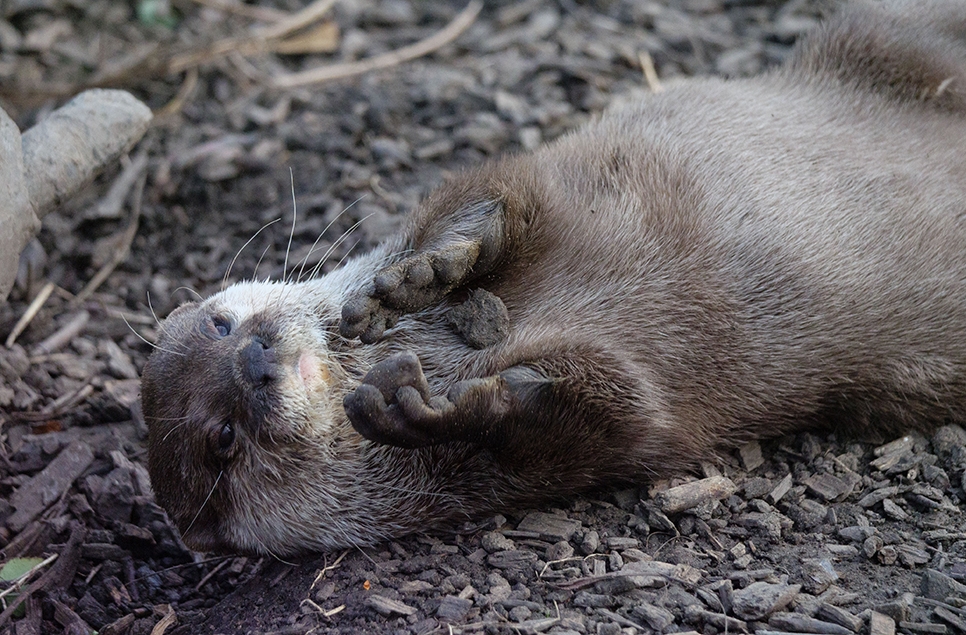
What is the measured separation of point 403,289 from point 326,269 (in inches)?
61.9

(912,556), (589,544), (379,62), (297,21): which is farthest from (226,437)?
(297,21)

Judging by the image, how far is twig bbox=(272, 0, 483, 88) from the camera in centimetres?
647

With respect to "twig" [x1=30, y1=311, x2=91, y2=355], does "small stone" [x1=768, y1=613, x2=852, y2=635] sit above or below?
above

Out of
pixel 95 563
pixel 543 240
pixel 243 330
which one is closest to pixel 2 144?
pixel 243 330

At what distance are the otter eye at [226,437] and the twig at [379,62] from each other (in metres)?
3.32

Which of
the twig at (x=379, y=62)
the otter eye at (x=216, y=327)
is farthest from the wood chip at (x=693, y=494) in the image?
the twig at (x=379, y=62)

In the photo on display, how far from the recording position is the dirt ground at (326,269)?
3307mm

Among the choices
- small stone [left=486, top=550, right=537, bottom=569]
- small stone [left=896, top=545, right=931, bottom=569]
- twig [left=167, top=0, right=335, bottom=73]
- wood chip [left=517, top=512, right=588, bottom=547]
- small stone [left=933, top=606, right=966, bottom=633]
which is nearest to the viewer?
small stone [left=933, top=606, right=966, bottom=633]

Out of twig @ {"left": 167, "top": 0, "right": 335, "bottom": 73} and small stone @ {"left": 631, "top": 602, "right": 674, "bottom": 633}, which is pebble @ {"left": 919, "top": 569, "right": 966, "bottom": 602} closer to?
small stone @ {"left": 631, "top": 602, "right": 674, "bottom": 633}

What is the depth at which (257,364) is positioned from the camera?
3680mm

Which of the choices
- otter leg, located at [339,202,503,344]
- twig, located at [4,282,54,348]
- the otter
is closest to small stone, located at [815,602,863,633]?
the otter

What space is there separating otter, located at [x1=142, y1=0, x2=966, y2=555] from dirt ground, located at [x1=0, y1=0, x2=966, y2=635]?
0.21 metres

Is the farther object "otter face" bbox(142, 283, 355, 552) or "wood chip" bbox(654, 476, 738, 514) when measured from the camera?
"otter face" bbox(142, 283, 355, 552)

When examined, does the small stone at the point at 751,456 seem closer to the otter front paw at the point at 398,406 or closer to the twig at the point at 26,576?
the otter front paw at the point at 398,406
